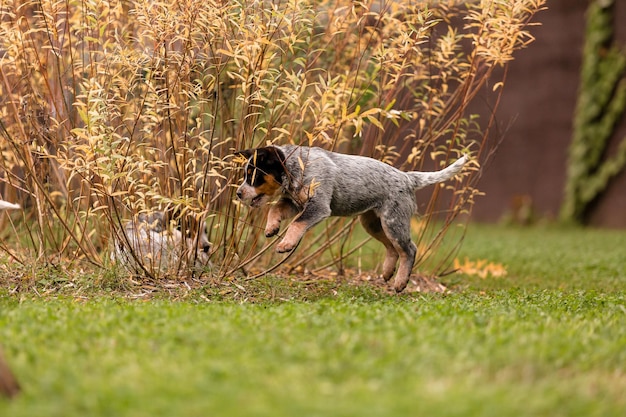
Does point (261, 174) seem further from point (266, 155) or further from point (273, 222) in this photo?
point (273, 222)

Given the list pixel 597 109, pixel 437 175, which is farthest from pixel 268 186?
pixel 597 109

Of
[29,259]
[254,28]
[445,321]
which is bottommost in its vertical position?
[29,259]

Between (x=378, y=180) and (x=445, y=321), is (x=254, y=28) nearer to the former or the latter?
(x=378, y=180)

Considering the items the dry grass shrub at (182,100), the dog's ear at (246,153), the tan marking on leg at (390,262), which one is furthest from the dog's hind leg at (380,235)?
the dog's ear at (246,153)

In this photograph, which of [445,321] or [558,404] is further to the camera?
[445,321]

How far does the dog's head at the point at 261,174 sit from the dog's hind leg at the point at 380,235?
0.93m

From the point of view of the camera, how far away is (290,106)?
A: 20.4 feet

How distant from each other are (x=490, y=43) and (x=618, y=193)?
23.7 feet

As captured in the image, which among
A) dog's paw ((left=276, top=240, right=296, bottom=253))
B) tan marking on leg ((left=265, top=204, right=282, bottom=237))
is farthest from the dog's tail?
dog's paw ((left=276, top=240, right=296, bottom=253))

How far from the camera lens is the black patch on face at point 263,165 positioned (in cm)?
527

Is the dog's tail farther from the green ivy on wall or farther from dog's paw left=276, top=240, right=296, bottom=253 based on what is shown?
the green ivy on wall

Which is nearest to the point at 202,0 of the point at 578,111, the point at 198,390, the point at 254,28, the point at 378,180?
the point at 254,28

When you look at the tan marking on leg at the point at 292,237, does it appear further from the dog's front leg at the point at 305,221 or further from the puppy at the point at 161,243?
the puppy at the point at 161,243

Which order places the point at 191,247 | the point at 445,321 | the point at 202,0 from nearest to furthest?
the point at 445,321
the point at 202,0
the point at 191,247
